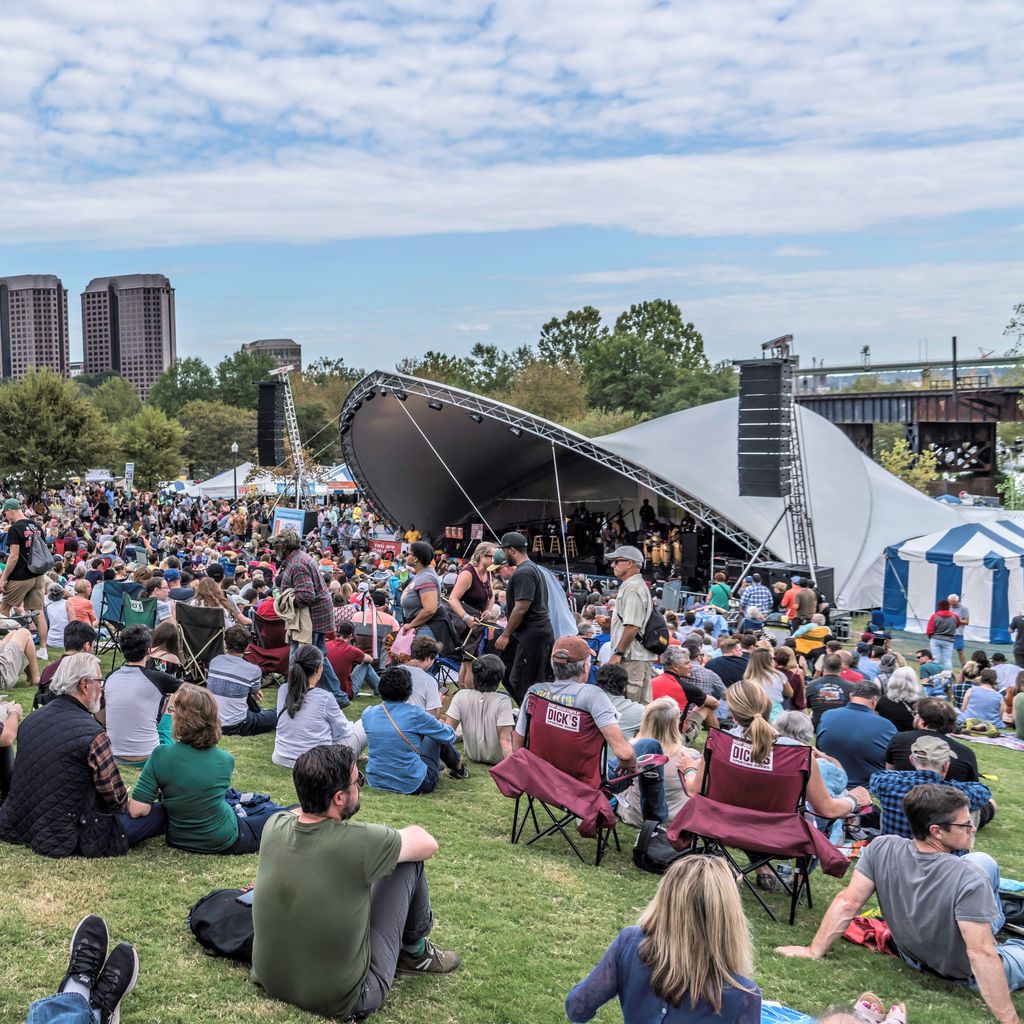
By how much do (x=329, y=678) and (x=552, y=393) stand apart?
196 feet

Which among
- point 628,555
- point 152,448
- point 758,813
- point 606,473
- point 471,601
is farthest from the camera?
point 152,448

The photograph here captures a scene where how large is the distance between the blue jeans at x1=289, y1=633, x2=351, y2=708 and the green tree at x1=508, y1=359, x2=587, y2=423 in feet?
187

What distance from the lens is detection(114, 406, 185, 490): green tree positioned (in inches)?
2096

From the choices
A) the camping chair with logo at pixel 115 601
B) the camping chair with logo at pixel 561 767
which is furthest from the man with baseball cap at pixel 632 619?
the camping chair with logo at pixel 115 601

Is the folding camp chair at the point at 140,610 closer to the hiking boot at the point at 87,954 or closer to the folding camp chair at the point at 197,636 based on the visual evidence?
the folding camp chair at the point at 197,636

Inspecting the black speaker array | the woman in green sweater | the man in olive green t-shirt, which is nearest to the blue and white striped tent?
the black speaker array

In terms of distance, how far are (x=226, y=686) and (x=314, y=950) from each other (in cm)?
433

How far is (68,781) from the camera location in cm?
461

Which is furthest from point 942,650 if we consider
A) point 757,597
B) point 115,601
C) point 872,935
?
point 872,935

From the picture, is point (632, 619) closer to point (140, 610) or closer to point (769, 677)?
point (769, 677)

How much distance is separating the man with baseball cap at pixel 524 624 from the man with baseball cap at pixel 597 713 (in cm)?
156

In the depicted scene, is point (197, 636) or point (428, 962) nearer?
point (428, 962)

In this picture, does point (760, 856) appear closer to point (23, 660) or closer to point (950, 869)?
point (950, 869)

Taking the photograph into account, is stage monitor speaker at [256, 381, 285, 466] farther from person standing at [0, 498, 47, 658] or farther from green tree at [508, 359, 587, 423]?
green tree at [508, 359, 587, 423]
